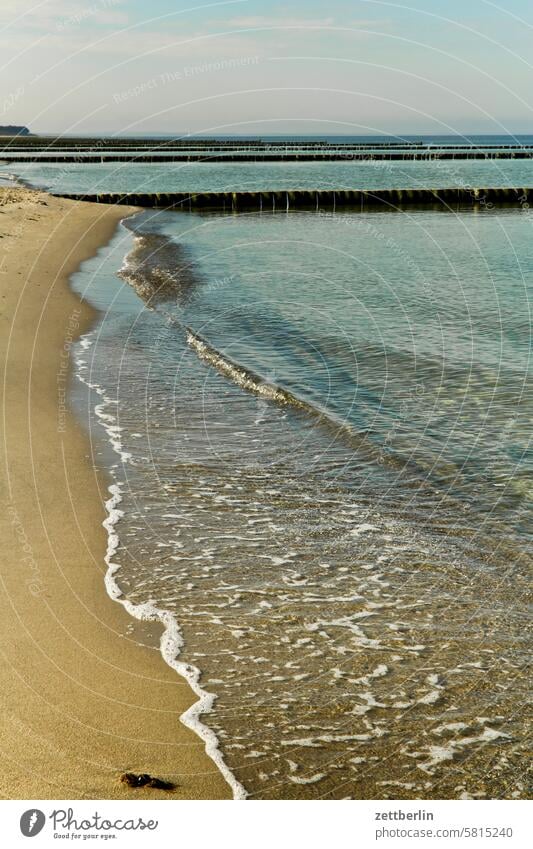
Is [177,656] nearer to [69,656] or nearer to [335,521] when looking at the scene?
[69,656]

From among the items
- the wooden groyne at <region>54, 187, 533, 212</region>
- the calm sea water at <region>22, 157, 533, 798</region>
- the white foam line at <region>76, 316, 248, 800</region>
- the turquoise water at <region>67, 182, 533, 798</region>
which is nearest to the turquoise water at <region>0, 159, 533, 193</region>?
the wooden groyne at <region>54, 187, 533, 212</region>

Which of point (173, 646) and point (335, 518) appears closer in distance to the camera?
point (173, 646)

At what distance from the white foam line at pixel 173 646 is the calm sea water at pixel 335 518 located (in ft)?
0.23

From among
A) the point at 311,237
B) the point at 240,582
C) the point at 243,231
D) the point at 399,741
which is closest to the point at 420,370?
the point at 240,582

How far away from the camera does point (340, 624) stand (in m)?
7.33

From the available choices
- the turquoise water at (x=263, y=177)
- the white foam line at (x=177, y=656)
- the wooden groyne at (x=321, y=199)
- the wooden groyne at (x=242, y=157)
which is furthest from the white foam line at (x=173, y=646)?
the wooden groyne at (x=242, y=157)

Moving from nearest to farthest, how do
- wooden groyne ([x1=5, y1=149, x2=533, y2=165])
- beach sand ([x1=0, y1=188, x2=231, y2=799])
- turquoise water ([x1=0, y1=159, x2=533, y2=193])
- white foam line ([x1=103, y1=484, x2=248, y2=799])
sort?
beach sand ([x1=0, y1=188, x2=231, y2=799]) → white foam line ([x1=103, y1=484, x2=248, y2=799]) → turquoise water ([x1=0, y1=159, x2=533, y2=193]) → wooden groyne ([x1=5, y1=149, x2=533, y2=165])

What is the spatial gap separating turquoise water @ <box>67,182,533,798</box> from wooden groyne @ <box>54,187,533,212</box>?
129 ft

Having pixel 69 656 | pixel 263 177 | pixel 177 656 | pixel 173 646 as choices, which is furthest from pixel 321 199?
pixel 69 656

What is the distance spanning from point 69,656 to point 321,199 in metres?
58.4

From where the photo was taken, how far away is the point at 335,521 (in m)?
9.63

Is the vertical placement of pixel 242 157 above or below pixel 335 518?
above

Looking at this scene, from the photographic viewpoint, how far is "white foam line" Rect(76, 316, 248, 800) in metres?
5.58

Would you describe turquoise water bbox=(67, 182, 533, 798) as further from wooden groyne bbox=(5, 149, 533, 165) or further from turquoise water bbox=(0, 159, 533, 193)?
wooden groyne bbox=(5, 149, 533, 165)
